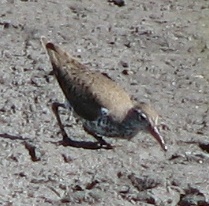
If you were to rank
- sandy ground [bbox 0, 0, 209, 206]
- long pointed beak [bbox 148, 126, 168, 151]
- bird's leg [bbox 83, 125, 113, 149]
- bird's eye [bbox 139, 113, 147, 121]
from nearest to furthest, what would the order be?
sandy ground [bbox 0, 0, 209, 206], long pointed beak [bbox 148, 126, 168, 151], bird's eye [bbox 139, 113, 147, 121], bird's leg [bbox 83, 125, 113, 149]

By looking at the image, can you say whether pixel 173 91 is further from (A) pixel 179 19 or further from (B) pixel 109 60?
(A) pixel 179 19

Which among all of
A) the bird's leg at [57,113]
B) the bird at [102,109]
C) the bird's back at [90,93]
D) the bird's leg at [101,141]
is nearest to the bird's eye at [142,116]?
the bird at [102,109]

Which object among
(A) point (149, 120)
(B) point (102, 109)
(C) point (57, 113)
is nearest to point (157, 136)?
(A) point (149, 120)

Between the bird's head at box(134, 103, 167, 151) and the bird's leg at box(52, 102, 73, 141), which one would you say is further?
the bird's leg at box(52, 102, 73, 141)

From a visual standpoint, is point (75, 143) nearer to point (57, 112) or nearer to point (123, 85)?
point (57, 112)

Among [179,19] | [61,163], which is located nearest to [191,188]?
[61,163]

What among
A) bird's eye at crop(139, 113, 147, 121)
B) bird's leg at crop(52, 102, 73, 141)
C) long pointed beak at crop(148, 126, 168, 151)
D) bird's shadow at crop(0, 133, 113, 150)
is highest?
bird's eye at crop(139, 113, 147, 121)

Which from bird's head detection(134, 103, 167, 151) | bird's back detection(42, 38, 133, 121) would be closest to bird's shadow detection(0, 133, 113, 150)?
bird's back detection(42, 38, 133, 121)

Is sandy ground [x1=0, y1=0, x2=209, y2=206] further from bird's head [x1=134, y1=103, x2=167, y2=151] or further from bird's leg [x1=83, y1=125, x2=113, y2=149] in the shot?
bird's head [x1=134, y1=103, x2=167, y2=151]
